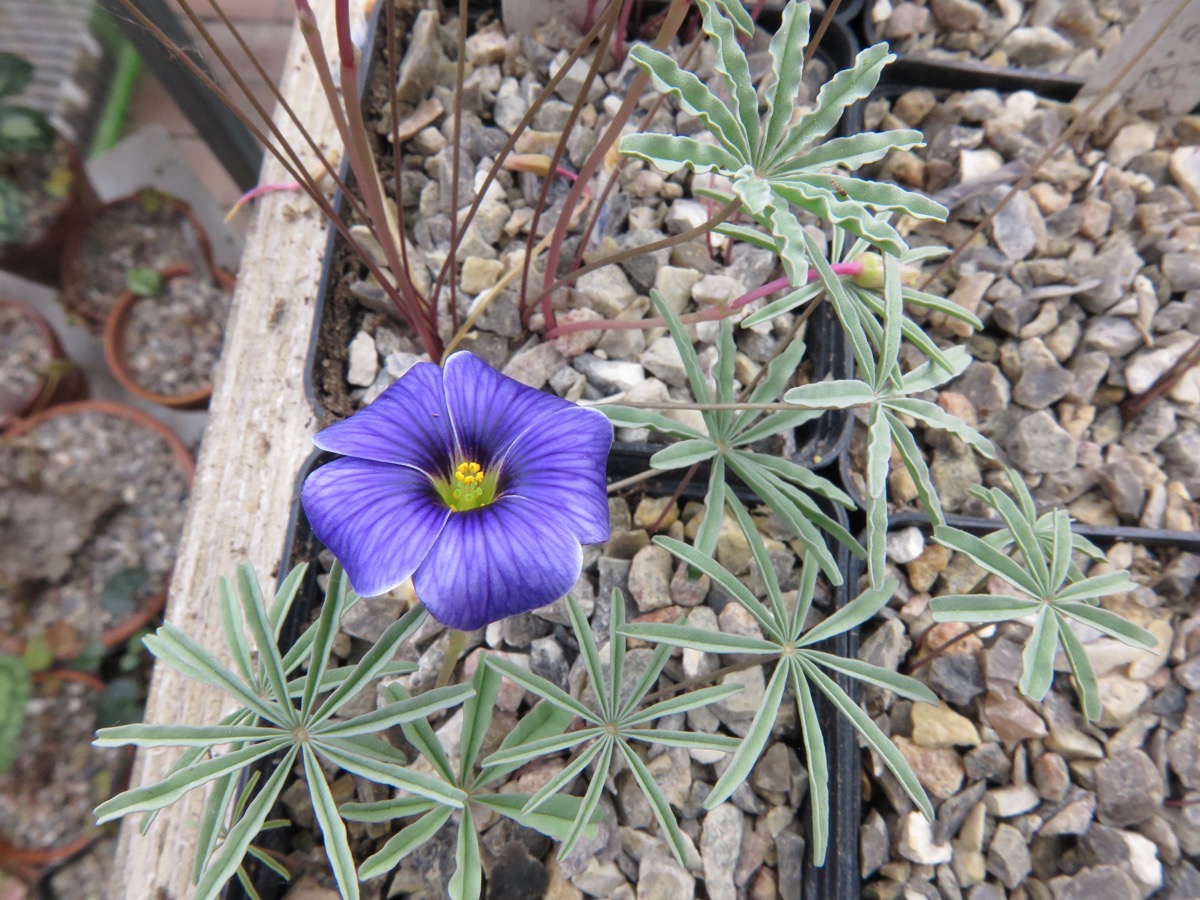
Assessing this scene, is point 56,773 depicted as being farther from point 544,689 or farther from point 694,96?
point 694,96

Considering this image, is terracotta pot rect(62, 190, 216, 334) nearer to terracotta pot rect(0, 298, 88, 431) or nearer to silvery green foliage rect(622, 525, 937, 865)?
terracotta pot rect(0, 298, 88, 431)

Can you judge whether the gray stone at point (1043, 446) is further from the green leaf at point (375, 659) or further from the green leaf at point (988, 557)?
the green leaf at point (375, 659)

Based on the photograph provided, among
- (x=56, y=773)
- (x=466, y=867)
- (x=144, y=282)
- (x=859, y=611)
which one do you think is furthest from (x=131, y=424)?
(x=859, y=611)

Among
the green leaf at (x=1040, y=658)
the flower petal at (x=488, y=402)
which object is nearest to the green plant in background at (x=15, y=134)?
the flower petal at (x=488, y=402)

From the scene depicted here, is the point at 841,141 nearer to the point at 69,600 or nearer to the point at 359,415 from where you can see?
the point at 359,415

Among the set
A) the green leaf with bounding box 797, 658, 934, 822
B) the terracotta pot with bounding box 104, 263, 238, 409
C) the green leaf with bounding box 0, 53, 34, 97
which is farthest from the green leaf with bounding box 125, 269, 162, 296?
the green leaf with bounding box 797, 658, 934, 822

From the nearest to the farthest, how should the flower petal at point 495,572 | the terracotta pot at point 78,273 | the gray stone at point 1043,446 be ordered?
the flower petal at point 495,572 → the gray stone at point 1043,446 → the terracotta pot at point 78,273
